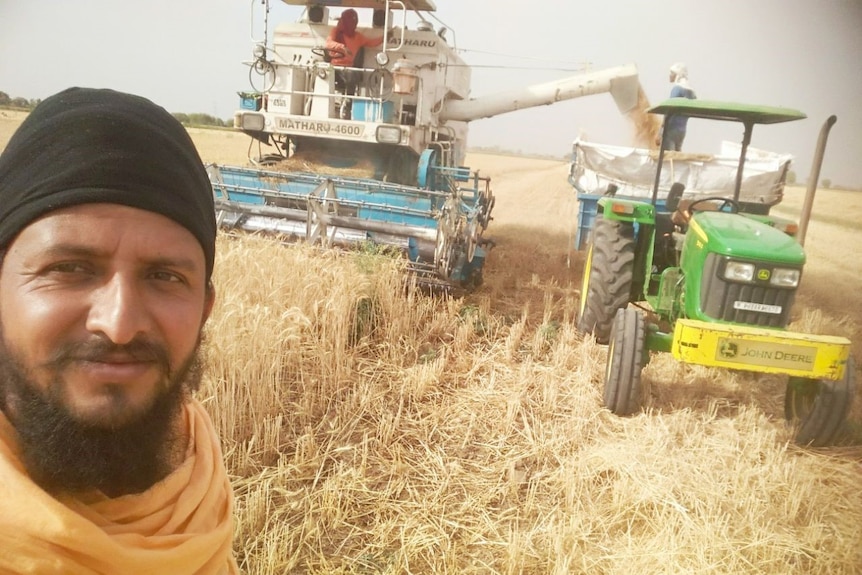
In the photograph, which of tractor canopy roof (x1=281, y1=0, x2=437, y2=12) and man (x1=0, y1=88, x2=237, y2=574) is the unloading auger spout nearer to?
tractor canopy roof (x1=281, y1=0, x2=437, y2=12)

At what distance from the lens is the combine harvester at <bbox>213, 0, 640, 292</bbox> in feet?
15.6

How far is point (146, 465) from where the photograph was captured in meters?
0.96

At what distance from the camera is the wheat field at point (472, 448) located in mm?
2084

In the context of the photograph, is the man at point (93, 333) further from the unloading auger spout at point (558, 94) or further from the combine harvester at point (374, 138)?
the unloading auger spout at point (558, 94)

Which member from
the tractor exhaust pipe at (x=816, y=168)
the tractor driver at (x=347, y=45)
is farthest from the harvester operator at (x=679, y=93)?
the tractor driver at (x=347, y=45)

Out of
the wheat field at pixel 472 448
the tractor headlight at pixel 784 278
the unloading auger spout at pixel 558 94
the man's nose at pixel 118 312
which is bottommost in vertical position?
the wheat field at pixel 472 448

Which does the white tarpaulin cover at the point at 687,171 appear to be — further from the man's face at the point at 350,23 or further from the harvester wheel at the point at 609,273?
the man's face at the point at 350,23

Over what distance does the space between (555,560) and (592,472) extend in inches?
24.4

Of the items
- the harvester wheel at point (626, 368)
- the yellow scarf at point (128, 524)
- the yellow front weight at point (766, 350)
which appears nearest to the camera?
the yellow scarf at point (128, 524)

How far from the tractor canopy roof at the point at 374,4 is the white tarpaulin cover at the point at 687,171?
242cm

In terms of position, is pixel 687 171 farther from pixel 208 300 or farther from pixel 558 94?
pixel 208 300

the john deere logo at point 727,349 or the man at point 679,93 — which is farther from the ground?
the man at point 679,93

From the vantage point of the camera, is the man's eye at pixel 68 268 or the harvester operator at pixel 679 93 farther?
the harvester operator at pixel 679 93

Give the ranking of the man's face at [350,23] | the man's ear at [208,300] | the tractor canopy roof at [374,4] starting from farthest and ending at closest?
the man's face at [350,23] → the tractor canopy roof at [374,4] → the man's ear at [208,300]
